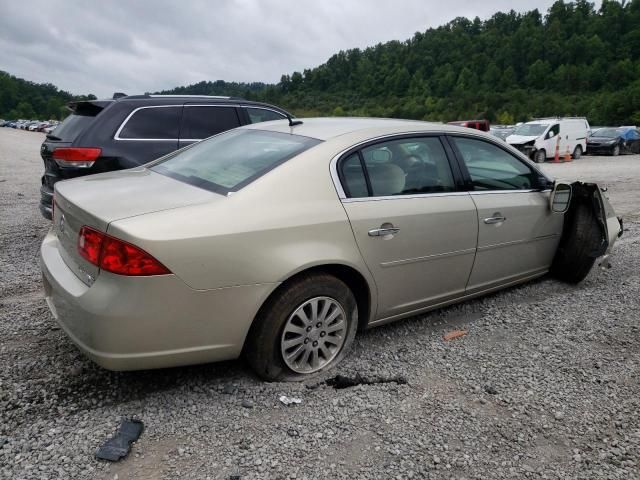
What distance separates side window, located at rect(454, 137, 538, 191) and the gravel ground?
1062 mm

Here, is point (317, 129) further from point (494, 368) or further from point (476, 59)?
point (476, 59)

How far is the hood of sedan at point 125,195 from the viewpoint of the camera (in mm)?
2643

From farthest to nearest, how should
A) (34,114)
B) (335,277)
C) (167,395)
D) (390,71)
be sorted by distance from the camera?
(34,114)
(390,71)
(335,277)
(167,395)

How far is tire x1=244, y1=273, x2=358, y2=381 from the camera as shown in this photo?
283 cm

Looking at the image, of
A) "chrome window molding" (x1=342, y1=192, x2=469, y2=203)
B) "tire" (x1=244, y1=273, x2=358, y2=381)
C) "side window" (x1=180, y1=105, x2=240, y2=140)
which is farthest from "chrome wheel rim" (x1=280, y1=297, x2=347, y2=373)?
"side window" (x1=180, y1=105, x2=240, y2=140)

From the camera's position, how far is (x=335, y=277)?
121 inches

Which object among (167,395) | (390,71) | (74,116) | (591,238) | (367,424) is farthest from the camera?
(390,71)

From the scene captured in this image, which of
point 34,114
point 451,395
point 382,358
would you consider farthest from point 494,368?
point 34,114

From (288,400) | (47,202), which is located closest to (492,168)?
(288,400)

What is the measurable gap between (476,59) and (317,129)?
10400cm

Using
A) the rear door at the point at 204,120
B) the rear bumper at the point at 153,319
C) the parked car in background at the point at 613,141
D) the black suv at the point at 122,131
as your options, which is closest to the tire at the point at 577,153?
the parked car in background at the point at 613,141

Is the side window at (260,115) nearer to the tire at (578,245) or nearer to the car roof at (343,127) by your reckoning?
the car roof at (343,127)

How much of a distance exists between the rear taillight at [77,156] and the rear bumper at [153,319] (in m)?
2.83

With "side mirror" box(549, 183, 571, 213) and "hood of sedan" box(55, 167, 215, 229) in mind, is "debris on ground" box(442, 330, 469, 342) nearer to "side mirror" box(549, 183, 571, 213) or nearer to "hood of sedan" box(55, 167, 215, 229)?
"side mirror" box(549, 183, 571, 213)
